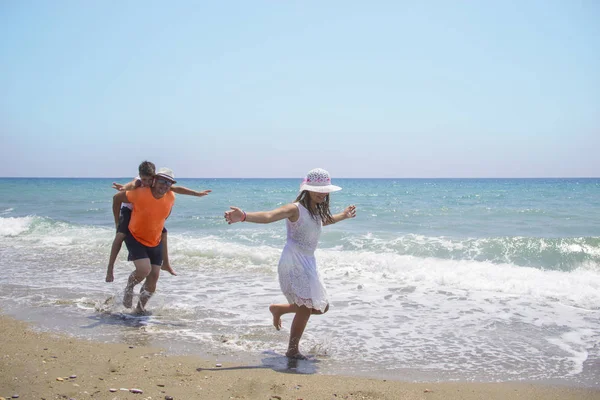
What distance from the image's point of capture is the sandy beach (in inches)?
149

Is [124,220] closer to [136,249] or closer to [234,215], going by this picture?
[136,249]

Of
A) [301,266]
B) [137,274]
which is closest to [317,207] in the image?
[301,266]

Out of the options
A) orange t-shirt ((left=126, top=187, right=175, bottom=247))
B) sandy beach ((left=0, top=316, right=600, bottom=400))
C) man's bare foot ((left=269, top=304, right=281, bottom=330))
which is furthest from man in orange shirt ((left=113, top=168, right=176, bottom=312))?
man's bare foot ((left=269, top=304, right=281, bottom=330))

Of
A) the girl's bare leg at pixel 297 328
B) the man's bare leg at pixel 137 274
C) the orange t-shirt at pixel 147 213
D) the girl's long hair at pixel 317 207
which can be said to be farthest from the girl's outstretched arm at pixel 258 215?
the man's bare leg at pixel 137 274

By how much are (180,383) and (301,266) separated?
53.7 inches

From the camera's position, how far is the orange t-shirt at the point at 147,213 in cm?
608

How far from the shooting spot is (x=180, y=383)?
4020 millimetres

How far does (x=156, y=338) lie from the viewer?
5.45m

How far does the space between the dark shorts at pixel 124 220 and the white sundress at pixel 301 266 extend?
252 centimetres

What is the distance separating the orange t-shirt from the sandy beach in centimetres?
171

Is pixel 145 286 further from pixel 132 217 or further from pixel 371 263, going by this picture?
pixel 371 263

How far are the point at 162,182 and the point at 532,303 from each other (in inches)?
207

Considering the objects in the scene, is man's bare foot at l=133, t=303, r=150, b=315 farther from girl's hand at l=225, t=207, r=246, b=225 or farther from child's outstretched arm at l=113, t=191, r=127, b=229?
girl's hand at l=225, t=207, r=246, b=225

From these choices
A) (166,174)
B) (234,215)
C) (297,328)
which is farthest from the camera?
(166,174)
